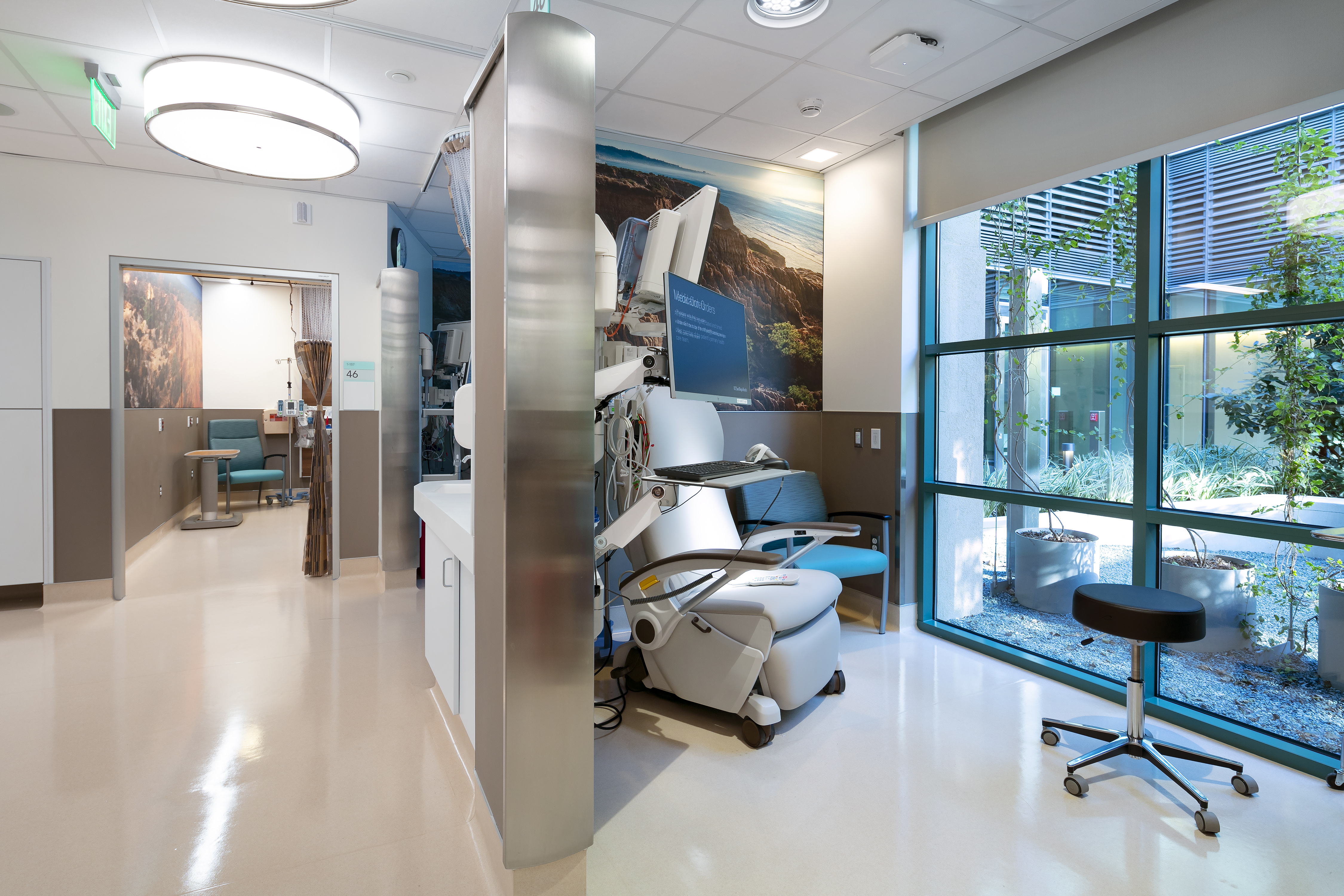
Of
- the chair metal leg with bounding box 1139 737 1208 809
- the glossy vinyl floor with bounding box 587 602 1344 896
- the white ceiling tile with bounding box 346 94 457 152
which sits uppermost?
the white ceiling tile with bounding box 346 94 457 152

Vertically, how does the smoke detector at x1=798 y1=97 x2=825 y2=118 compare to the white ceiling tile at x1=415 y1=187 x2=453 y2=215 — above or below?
below

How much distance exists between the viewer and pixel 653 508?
2.38 meters

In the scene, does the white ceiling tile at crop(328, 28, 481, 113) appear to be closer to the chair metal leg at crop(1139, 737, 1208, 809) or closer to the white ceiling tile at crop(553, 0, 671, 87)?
the white ceiling tile at crop(553, 0, 671, 87)

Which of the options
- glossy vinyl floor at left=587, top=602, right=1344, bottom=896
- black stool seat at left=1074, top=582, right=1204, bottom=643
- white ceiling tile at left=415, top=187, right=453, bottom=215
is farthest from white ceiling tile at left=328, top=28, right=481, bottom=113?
black stool seat at left=1074, top=582, right=1204, bottom=643

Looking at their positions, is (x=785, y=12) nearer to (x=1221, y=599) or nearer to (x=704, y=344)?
(x=704, y=344)

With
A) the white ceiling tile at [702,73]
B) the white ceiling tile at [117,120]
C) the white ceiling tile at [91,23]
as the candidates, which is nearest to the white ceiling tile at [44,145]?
the white ceiling tile at [117,120]

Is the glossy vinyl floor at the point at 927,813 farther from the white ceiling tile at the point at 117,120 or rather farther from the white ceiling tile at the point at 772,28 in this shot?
the white ceiling tile at the point at 117,120

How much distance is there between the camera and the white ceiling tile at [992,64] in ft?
10.1

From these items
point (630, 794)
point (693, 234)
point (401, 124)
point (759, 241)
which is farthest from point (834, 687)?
point (401, 124)

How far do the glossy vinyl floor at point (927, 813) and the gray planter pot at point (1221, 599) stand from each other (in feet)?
1.39

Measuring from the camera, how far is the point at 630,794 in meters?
2.39

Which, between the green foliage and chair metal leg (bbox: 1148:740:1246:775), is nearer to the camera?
chair metal leg (bbox: 1148:740:1246:775)

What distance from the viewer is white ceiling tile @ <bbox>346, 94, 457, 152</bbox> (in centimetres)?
370

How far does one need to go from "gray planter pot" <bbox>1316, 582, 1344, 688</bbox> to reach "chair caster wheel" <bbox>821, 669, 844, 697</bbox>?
1.84 metres
